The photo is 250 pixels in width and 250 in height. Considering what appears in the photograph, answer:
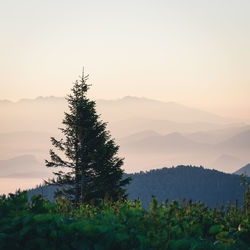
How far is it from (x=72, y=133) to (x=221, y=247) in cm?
2632

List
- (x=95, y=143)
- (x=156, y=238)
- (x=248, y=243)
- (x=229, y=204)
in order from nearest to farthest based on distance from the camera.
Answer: (x=156, y=238) → (x=248, y=243) → (x=229, y=204) → (x=95, y=143)

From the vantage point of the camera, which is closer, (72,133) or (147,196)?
(72,133)

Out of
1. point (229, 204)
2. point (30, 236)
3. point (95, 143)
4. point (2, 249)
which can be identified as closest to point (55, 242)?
point (30, 236)

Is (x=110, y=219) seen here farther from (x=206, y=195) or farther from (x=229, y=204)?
(x=206, y=195)

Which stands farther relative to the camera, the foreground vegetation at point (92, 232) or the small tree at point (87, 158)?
the small tree at point (87, 158)

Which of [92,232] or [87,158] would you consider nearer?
[92,232]

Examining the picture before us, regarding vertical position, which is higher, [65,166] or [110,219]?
[65,166]

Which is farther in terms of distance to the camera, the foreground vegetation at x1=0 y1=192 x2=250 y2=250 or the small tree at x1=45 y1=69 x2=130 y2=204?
the small tree at x1=45 y1=69 x2=130 y2=204

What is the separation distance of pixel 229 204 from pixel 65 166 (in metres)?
22.8

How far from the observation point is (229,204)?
33.6ft

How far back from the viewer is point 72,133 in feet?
105

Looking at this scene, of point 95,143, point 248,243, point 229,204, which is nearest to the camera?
point 248,243

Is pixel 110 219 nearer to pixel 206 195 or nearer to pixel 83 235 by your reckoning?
pixel 83 235

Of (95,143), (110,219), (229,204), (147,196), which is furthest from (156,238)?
(147,196)
